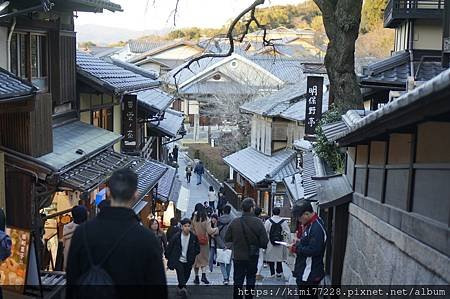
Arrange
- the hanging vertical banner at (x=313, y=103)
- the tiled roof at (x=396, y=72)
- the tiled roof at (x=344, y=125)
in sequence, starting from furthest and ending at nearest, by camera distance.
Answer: the hanging vertical banner at (x=313, y=103) → the tiled roof at (x=396, y=72) → the tiled roof at (x=344, y=125)

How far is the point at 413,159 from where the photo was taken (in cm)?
522

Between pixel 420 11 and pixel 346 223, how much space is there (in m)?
7.40

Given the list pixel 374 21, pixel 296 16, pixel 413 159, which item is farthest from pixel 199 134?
pixel 413 159

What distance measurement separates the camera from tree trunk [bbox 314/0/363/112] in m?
12.0

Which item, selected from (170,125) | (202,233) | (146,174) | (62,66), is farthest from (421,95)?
(170,125)

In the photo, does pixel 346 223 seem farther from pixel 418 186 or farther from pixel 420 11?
pixel 420 11

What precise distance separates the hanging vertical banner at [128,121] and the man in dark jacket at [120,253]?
49.9 ft

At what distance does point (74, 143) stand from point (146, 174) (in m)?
4.81

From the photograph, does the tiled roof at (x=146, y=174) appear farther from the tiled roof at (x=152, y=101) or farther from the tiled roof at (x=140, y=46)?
the tiled roof at (x=140, y=46)

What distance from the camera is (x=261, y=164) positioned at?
2808cm

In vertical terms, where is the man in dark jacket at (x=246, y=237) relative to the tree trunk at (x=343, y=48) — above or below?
below

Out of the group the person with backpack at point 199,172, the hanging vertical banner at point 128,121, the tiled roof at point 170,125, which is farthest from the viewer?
the person with backpack at point 199,172

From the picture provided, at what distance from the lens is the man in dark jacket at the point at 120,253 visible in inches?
145

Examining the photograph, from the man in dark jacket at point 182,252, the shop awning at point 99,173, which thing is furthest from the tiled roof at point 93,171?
the man in dark jacket at point 182,252
